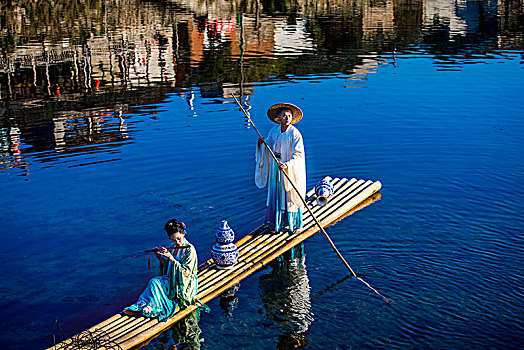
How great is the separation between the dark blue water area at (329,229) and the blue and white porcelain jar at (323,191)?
567 mm

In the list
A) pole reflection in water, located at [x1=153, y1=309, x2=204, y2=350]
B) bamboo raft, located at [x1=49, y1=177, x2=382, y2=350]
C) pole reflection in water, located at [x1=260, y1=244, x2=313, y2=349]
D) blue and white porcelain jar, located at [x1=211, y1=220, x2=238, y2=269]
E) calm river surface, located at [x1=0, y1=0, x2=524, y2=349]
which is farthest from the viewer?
blue and white porcelain jar, located at [x1=211, y1=220, x2=238, y2=269]

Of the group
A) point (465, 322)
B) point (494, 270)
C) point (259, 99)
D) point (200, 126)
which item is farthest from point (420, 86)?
point (465, 322)

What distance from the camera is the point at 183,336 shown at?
24.8ft

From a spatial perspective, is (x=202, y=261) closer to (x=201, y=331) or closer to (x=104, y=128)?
(x=201, y=331)

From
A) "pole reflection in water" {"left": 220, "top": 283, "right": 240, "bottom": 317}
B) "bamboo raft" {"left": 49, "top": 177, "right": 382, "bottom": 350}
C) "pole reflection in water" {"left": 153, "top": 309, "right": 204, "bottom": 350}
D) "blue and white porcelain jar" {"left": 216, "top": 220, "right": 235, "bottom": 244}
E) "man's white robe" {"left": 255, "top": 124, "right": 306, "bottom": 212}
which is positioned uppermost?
"man's white robe" {"left": 255, "top": 124, "right": 306, "bottom": 212}

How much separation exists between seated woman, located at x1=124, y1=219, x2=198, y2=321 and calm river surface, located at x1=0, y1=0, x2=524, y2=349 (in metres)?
0.34

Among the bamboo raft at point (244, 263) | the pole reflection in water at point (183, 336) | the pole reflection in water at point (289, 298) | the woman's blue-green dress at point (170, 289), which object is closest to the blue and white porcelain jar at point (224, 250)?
the bamboo raft at point (244, 263)

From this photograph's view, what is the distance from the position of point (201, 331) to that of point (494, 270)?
14.2ft

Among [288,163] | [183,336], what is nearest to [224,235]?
[288,163]

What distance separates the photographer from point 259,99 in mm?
20281

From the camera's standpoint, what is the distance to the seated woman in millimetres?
7602

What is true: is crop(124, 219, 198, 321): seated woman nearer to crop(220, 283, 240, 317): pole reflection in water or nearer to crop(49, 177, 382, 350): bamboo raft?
crop(49, 177, 382, 350): bamboo raft

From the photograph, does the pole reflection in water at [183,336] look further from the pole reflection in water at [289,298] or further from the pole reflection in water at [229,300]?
the pole reflection in water at [289,298]

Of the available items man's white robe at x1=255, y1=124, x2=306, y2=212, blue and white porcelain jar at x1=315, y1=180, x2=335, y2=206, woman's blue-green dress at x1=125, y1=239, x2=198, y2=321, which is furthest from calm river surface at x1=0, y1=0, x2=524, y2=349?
man's white robe at x1=255, y1=124, x2=306, y2=212
